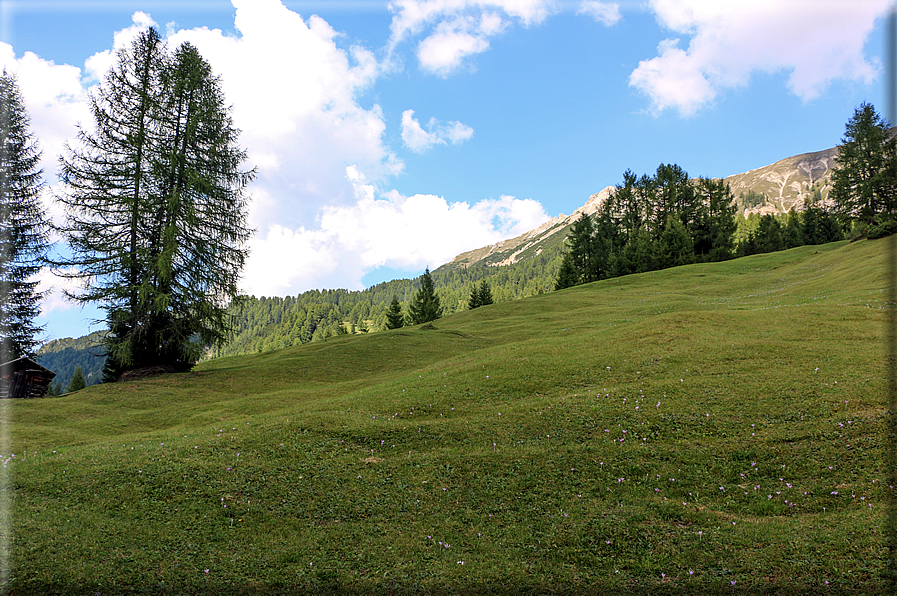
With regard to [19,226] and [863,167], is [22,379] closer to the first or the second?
[19,226]

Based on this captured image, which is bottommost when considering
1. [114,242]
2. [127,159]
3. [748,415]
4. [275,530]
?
[275,530]

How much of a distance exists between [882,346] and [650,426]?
13153mm

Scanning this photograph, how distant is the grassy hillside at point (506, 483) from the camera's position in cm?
800

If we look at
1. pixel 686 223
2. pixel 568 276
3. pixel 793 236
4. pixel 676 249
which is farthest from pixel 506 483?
pixel 793 236

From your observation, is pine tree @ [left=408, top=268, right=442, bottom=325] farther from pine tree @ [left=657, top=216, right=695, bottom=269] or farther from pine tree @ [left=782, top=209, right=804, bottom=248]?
pine tree @ [left=782, top=209, right=804, bottom=248]

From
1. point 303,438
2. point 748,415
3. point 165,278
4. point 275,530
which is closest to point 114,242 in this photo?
point 165,278

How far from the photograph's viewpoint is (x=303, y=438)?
14500mm

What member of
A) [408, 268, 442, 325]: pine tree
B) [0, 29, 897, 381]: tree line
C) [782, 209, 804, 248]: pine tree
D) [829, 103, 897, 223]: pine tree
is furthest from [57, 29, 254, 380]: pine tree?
[782, 209, 804, 248]: pine tree

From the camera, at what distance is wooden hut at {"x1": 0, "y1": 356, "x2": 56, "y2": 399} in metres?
32.2

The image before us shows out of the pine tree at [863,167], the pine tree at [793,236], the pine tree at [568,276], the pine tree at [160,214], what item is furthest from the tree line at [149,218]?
the pine tree at [793,236]

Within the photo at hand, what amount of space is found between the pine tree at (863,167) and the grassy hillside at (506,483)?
60.7 metres

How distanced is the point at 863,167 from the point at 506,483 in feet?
301

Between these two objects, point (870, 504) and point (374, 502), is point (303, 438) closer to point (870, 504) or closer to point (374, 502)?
point (374, 502)

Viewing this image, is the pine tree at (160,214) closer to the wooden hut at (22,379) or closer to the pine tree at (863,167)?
the wooden hut at (22,379)
